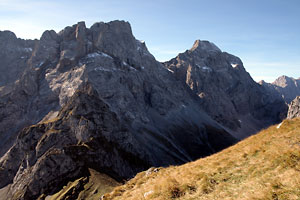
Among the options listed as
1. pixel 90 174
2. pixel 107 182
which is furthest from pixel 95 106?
pixel 107 182

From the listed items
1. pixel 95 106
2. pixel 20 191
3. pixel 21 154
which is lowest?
pixel 20 191

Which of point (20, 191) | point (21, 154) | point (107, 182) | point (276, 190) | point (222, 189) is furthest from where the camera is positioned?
point (21, 154)

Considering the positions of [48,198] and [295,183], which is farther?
[48,198]

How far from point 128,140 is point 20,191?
229 feet

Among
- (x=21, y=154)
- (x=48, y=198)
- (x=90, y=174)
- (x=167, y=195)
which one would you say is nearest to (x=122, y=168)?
(x=90, y=174)

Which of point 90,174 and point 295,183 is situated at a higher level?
point 295,183

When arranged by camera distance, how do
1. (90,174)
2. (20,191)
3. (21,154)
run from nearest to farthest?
(90,174) → (20,191) → (21,154)

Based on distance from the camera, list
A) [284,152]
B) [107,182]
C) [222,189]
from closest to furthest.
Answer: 1. [222,189]
2. [284,152]
3. [107,182]

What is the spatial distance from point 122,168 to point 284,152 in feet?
411

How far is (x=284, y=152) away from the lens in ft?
52.9

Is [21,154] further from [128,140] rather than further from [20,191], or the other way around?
[128,140]

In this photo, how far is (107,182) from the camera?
333 feet

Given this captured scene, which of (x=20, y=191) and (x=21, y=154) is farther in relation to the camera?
(x=21, y=154)

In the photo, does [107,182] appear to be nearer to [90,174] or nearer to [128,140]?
[90,174]
